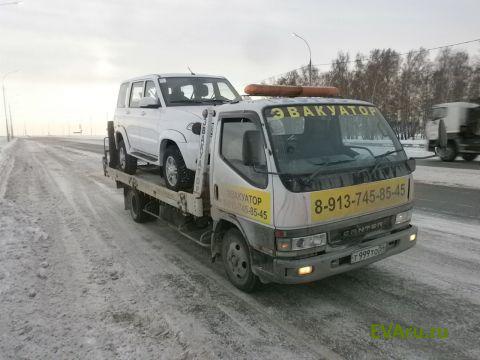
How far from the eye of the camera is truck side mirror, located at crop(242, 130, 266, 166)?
399 cm

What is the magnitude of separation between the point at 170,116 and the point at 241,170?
243 centimetres

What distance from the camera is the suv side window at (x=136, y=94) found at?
7375 millimetres

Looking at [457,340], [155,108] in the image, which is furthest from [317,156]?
[155,108]

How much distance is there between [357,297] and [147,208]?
174 inches

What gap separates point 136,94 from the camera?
299 inches

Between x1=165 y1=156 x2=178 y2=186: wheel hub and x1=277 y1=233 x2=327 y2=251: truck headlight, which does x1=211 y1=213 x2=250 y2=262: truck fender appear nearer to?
x1=277 y1=233 x2=327 y2=251: truck headlight

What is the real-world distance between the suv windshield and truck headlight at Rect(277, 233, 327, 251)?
3.49m

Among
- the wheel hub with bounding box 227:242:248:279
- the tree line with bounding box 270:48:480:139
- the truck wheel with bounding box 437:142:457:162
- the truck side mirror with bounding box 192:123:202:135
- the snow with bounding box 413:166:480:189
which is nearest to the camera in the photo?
the wheel hub with bounding box 227:242:248:279

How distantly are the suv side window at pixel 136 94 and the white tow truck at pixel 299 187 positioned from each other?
9.29 feet

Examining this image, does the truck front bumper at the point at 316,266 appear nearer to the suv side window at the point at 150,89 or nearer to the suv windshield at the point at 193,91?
the suv windshield at the point at 193,91

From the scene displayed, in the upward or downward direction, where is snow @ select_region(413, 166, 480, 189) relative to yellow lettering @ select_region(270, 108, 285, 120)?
downward

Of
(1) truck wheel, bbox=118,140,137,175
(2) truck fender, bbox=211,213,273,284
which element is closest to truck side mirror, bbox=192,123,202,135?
(2) truck fender, bbox=211,213,273,284

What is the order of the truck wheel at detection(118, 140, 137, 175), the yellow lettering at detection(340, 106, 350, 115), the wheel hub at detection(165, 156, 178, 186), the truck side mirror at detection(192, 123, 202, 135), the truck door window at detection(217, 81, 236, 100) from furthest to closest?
the truck wheel at detection(118, 140, 137, 175) < the truck door window at detection(217, 81, 236, 100) < the wheel hub at detection(165, 156, 178, 186) < the truck side mirror at detection(192, 123, 202, 135) < the yellow lettering at detection(340, 106, 350, 115)

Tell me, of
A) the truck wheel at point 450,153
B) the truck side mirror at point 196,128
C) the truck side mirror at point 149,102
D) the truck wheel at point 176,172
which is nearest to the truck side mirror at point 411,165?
the truck side mirror at point 196,128
